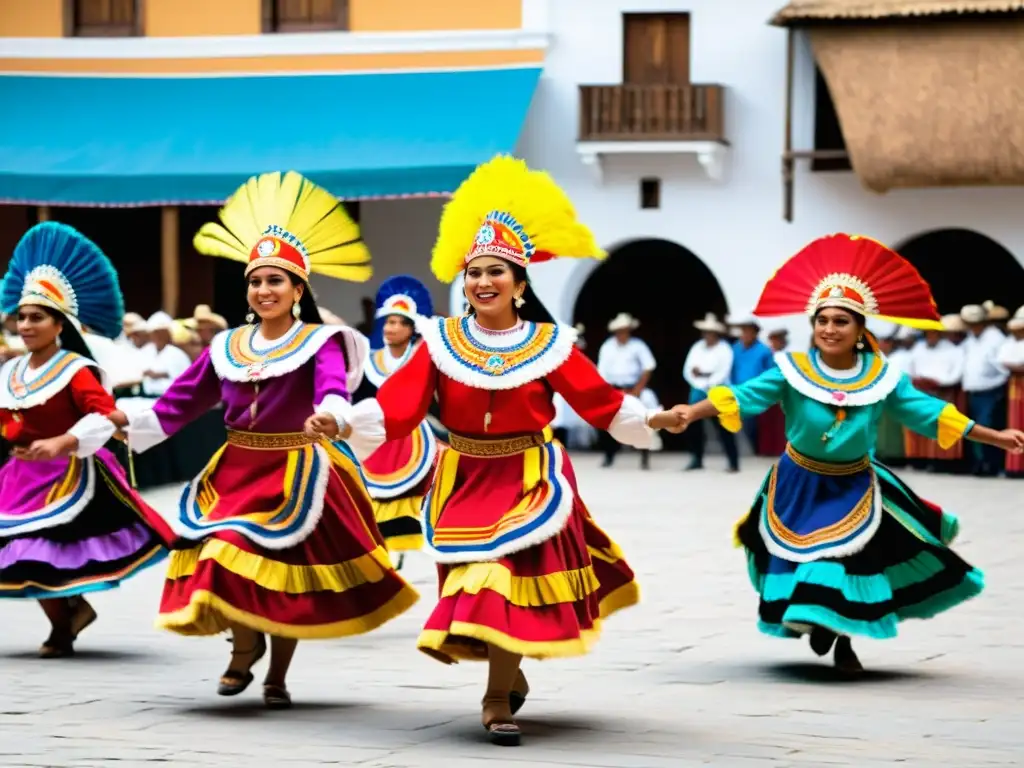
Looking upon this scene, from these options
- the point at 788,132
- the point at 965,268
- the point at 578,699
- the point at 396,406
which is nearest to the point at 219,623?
the point at 396,406

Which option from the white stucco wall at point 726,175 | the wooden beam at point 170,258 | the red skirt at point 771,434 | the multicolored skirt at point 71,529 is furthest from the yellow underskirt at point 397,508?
the wooden beam at point 170,258

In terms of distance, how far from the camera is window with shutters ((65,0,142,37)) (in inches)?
1086

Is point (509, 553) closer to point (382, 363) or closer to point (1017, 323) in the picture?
point (382, 363)

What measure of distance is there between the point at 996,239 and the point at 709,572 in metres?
12.8

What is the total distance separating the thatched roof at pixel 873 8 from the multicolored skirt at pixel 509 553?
1701cm

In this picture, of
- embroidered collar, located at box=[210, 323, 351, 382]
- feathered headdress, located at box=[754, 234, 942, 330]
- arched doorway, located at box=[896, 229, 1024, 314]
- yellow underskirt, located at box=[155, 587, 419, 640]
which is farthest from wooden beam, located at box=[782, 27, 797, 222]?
yellow underskirt, located at box=[155, 587, 419, 640]

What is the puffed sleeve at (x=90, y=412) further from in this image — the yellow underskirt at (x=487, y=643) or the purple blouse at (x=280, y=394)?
the yellow underskirt at (x=487, y=643)

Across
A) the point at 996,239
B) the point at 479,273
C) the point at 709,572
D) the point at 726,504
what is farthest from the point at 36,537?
the point at 996,239

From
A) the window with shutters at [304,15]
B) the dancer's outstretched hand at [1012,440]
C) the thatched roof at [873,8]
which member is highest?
the window with shutters at [304,15]

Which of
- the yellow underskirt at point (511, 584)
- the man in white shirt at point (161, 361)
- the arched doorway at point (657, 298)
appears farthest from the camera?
the arched doorway at point (657, 298)

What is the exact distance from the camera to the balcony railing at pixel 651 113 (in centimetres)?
2520

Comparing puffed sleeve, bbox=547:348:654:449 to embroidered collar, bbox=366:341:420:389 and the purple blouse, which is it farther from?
embroidered collar, bbox=366:341:420:389

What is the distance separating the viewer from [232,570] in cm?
756

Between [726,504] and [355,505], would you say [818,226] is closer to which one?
[726,504]
